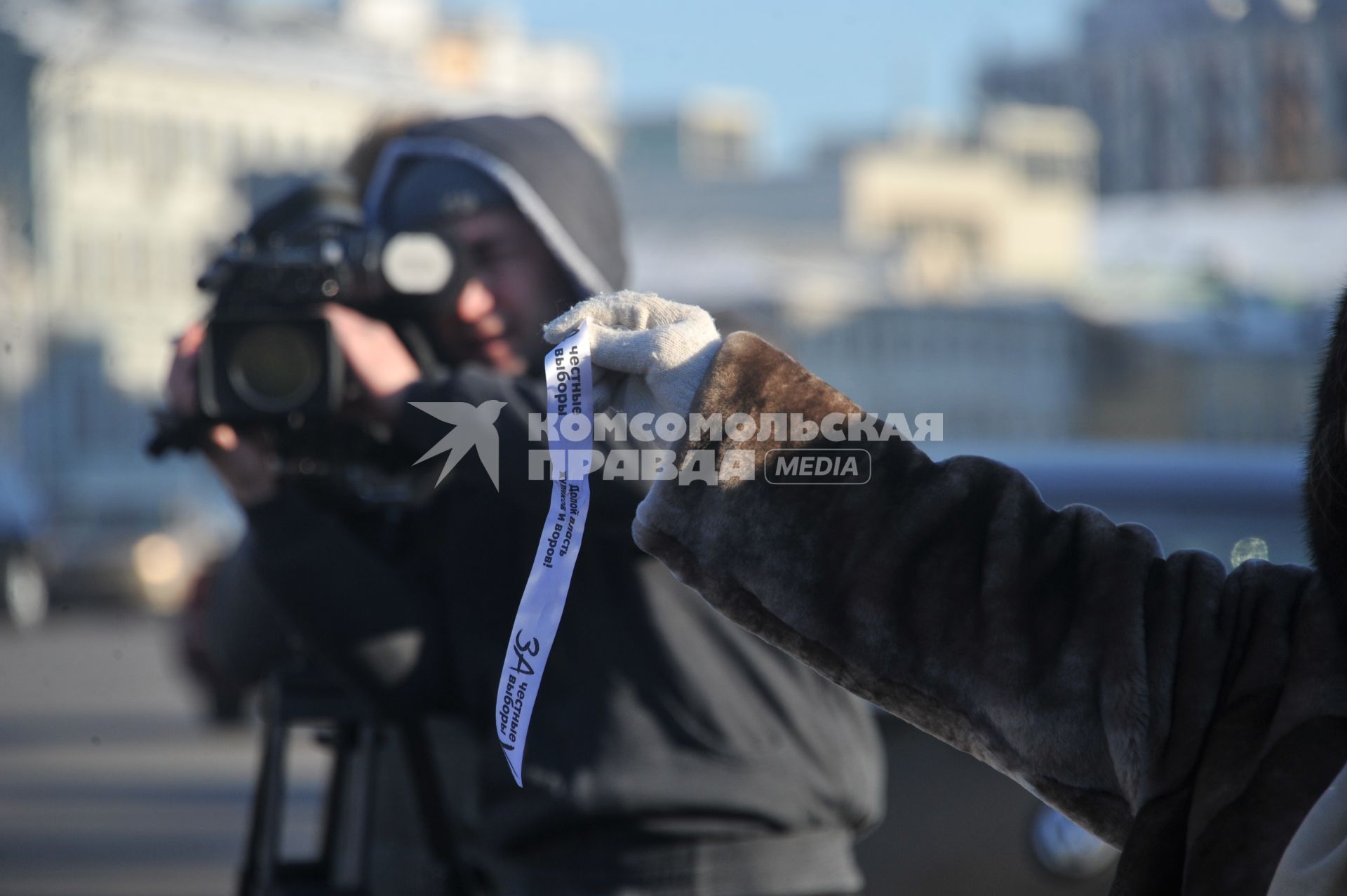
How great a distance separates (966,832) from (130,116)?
7.53 feet

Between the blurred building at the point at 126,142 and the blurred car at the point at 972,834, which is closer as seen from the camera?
the blurred building at the point at 126,142

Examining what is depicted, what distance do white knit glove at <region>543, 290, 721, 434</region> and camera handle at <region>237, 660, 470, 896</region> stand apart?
2.47 ft

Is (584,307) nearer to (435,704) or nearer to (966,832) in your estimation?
(435,704)

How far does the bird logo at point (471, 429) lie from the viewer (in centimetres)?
192

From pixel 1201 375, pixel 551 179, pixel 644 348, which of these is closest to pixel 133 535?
pixel 551 179

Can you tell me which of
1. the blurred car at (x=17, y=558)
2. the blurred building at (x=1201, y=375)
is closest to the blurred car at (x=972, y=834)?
the blurred car at (x=17, y=558)

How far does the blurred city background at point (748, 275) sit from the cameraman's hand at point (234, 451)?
0.28m

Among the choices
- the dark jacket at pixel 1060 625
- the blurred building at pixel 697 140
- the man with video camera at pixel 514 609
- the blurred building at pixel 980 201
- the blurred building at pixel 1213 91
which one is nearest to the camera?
the dark jacket at pixel 1060 625

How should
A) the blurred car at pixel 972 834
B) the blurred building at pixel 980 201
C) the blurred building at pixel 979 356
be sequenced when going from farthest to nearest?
1. the blurred building at pixel 980 201
2. the blurred building at pixel 979 356
3. the blurred car at pixel 972 834

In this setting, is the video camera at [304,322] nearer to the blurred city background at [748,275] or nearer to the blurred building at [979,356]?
the blurred city background at [748,275]

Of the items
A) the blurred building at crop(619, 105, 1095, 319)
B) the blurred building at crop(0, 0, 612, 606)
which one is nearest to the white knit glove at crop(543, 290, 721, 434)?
the blurred building at crop(0, 0, 612, 606)

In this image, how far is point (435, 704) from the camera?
212cm

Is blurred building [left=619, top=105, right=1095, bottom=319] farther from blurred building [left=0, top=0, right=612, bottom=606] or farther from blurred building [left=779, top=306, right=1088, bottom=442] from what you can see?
blurred building [left=0, top=0, right=612, bottom=606]

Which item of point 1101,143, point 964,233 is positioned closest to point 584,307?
point 1101,143
